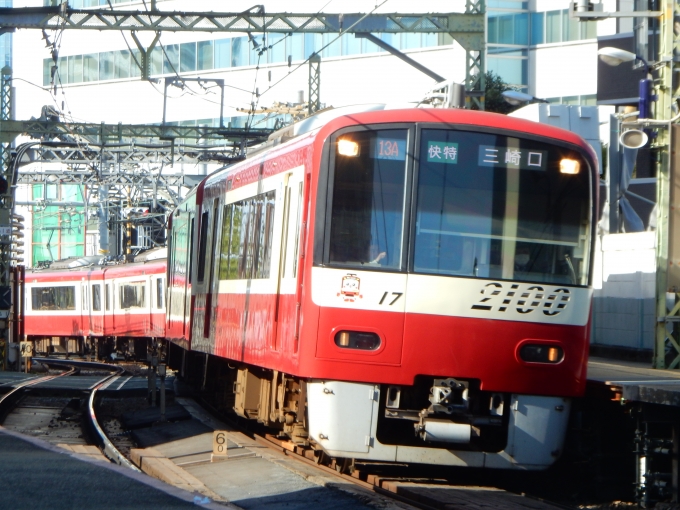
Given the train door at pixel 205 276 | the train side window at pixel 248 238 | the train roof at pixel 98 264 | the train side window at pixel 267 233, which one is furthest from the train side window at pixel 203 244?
the train roof at pixel 98 264

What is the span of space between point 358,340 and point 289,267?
1.12m

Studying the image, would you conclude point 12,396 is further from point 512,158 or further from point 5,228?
point 512,158

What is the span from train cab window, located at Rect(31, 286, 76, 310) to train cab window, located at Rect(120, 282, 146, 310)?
466 cm

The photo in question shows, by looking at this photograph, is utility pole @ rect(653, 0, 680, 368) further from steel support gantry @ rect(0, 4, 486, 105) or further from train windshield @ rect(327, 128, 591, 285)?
train windshield @ rect(327, 128, 591, 285)

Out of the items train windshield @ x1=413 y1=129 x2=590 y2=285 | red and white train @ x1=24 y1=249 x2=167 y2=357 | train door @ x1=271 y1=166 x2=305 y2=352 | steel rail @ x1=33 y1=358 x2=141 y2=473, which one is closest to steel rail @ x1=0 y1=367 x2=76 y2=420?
steel rail @ x1=33 y1=358 x2=141 y2=473

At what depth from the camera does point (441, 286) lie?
28.2 ft

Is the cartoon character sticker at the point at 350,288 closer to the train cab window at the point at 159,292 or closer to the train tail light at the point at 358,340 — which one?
the train tail light at the point at 358,340

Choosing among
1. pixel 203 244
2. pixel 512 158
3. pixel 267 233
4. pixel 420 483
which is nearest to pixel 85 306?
pixel 203 244

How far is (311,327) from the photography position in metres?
8.56

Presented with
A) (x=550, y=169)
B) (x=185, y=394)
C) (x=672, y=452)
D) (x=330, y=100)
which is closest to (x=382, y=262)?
(x=550, y=169)

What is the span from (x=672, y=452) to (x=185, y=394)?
1103cm

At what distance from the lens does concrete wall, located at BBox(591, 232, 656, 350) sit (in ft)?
64.3

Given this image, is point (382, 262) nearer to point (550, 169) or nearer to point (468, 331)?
point (468, 331)

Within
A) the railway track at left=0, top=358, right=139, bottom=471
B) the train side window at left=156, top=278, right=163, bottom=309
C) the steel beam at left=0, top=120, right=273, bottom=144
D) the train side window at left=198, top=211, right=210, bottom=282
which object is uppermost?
the steel beam at left=0, top=120, right=273, bottom=144
